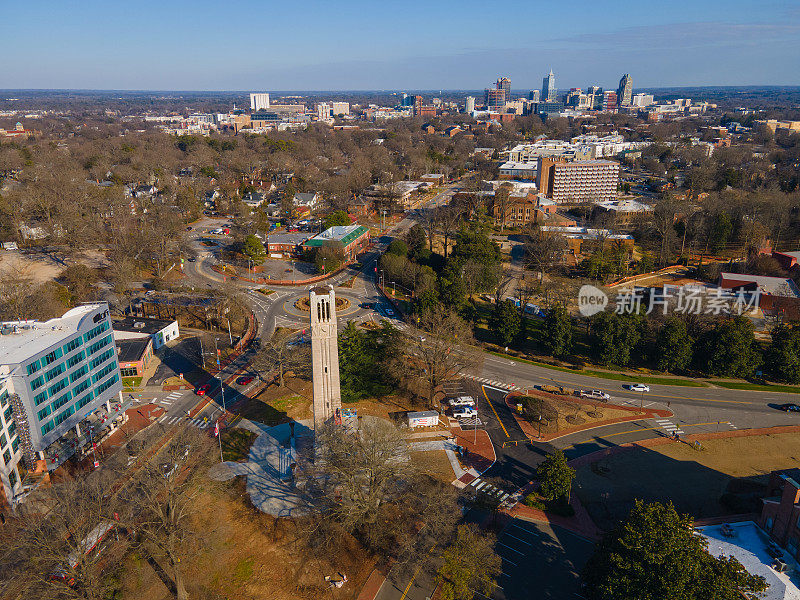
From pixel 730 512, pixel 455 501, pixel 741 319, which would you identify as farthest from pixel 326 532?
pixel 741 319

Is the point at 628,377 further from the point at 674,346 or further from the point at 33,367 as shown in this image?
the point at 33,367

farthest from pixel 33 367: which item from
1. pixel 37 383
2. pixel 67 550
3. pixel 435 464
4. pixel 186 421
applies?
pixel 435 464

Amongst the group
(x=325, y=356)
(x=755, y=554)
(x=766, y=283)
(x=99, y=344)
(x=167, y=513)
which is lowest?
(x=755, y=554)

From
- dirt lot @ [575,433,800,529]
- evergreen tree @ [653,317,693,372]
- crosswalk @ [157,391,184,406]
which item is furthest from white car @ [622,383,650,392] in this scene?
crosswalk @ [157,391,184,406]

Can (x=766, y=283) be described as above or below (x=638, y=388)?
above

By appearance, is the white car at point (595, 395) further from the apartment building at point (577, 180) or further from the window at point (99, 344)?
the apartment building at point (577, 180)

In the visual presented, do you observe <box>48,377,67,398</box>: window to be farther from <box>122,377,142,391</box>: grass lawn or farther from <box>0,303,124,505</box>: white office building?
<box>122,377,142,391</box>: grass lawn
